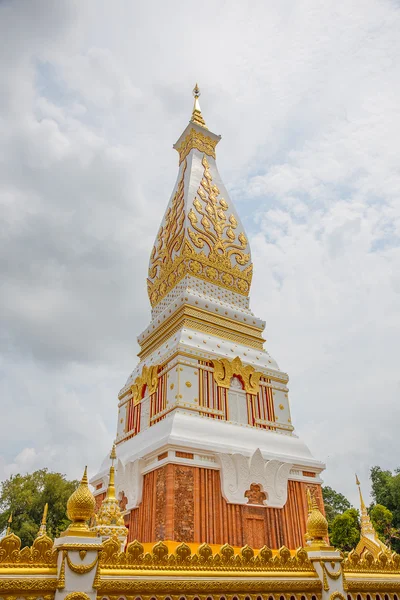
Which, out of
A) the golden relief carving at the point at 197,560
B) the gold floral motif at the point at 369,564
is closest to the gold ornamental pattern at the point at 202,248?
the gold floral motif at the point at 369,564

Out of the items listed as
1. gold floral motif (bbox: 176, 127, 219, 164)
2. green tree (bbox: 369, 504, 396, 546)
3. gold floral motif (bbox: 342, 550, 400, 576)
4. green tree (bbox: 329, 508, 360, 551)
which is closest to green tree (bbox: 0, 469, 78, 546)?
green tree (bbox: 329, 508, 360, 551)

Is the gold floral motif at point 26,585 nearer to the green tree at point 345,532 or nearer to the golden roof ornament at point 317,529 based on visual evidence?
the golden roof ornament at point 317,529

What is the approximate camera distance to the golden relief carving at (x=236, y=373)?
42.6 feet

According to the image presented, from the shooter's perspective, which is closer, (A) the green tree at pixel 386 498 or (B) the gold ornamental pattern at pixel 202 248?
(B) the gold ornamental pattern at pixel 202 248

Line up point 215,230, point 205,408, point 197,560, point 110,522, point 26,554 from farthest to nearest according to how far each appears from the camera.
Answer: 1. point 215,230
2. point 205,408
3. point 110,522
4. point 197,560
5. point 26,554

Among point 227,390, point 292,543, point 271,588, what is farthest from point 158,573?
point 227,390

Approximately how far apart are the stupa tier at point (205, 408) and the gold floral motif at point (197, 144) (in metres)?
0.31

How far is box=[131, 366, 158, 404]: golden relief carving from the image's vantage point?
13.4 m

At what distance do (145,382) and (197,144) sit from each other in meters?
10.5

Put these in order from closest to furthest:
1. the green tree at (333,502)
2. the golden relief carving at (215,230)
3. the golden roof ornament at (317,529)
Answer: the golden roof ornament at (317,529)
the golden relief carving at (215,230)
the green tree at (333,502)

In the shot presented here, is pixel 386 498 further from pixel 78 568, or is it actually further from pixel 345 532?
pixel 78 568

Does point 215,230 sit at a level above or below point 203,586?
above

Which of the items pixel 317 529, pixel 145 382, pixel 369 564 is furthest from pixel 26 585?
pixel 145 382

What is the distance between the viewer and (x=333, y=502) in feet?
129
